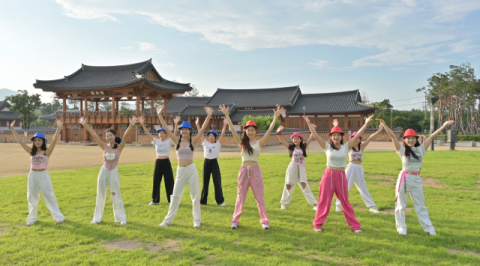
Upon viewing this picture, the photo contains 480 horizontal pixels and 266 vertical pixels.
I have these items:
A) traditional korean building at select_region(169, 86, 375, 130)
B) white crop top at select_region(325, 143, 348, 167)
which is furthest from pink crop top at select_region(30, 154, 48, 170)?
traditional korean building at select_region(169, 86, 375, 130)

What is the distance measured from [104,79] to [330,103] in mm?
29957

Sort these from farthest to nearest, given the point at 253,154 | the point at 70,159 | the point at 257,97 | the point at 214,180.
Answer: the point at 257,97, the point at 70,159, the point at 214,180, the point at 253,154

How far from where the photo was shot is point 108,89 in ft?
100

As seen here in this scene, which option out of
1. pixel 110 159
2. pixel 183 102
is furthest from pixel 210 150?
pixel 183 102

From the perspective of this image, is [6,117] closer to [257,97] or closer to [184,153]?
[257,97]

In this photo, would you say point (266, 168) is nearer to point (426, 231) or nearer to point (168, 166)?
point (168, 166)

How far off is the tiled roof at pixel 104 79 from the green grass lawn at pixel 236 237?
24.7 meters

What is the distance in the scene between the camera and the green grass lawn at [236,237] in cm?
411

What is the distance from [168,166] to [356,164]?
4393 mm

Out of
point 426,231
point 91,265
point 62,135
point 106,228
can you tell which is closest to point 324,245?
point 426,231

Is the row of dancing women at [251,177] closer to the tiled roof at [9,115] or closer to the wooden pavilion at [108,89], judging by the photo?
the wooden pavilion at [108,89]

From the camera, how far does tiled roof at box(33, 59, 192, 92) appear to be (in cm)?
3084

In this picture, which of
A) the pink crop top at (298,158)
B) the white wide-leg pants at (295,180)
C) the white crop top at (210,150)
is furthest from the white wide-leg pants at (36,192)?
the pink crop top at (298,158)

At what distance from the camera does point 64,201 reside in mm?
7293
